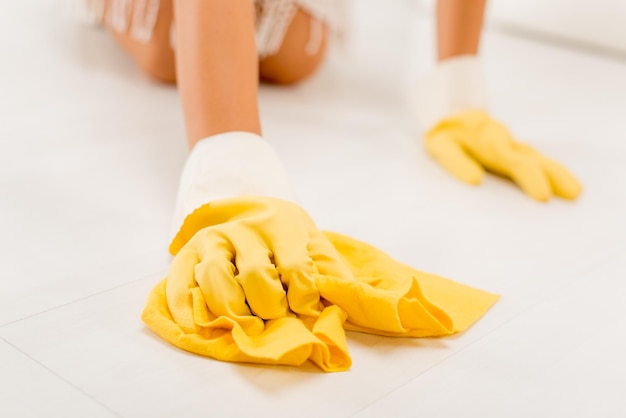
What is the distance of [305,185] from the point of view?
104cm

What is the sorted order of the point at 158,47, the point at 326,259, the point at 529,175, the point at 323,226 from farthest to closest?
the point at 158,47
the point at 529,175
the point at 323,226
the point at 326,259

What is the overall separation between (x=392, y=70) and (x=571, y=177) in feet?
1.97

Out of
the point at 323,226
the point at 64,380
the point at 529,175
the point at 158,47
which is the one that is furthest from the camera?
the point at 158,47

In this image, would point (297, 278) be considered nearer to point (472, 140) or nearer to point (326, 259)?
point (326, 259)

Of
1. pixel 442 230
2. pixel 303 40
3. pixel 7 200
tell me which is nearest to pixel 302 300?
pixel 442 230

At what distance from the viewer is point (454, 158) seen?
1116 millimetres

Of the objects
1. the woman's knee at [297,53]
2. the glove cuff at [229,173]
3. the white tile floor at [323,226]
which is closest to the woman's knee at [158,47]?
the white tile floor at [323,226]

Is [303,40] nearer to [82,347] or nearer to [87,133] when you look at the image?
[87,133]

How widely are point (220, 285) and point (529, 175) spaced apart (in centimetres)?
51

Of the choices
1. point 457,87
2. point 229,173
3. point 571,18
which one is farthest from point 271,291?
point 571,18

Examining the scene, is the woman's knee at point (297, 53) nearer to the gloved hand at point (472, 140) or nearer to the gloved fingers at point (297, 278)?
the gloved hand at point (472, 140)

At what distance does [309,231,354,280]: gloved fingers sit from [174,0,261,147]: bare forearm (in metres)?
0.15

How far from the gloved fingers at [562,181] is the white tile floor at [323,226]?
1.0 inches

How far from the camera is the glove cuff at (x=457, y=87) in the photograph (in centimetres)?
119
